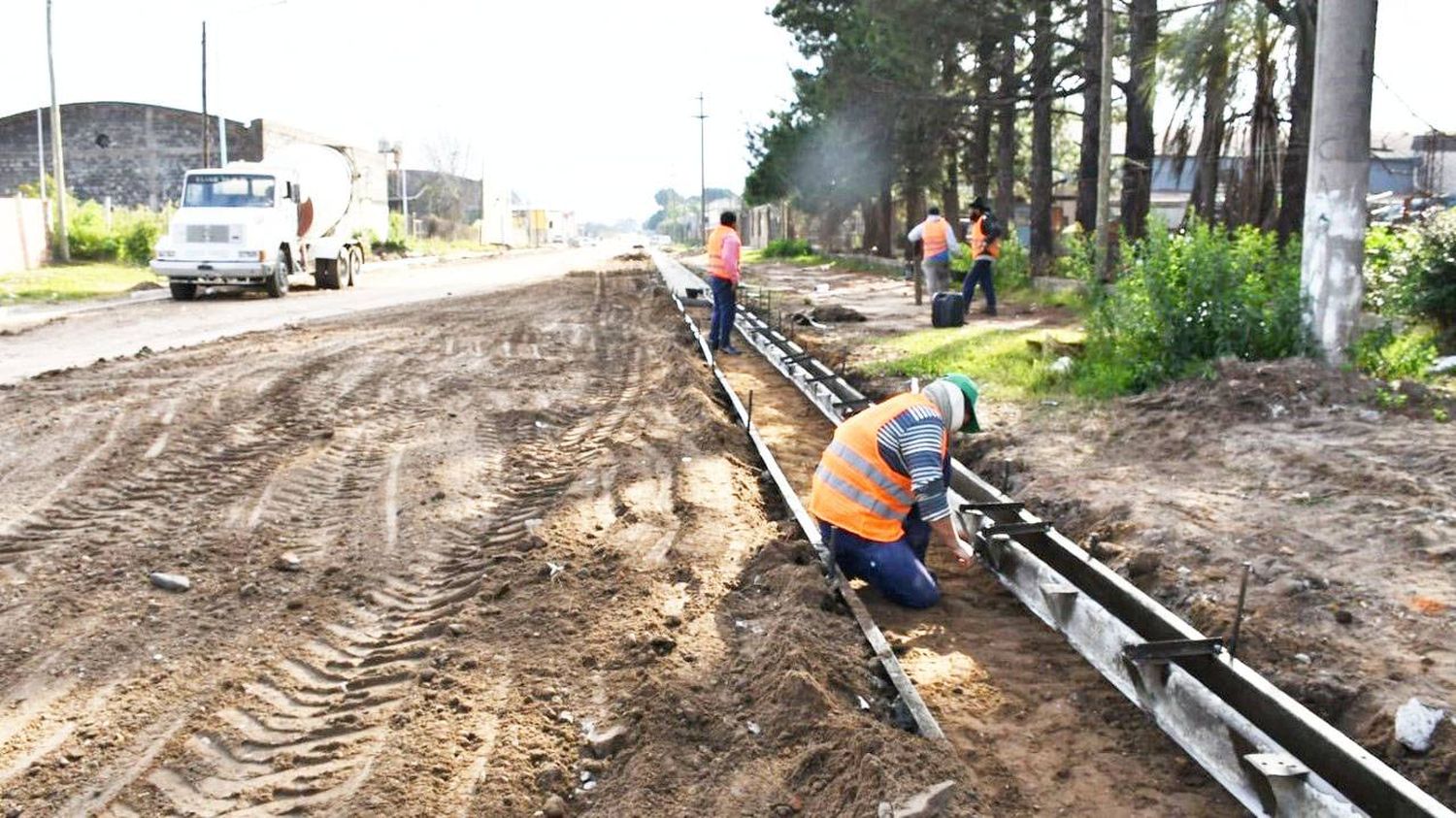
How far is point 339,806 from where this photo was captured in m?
3.56

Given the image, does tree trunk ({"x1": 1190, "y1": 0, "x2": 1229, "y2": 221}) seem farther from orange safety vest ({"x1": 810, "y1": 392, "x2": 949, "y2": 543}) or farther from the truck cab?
the truck cab

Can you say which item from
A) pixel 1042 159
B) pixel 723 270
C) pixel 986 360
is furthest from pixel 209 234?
pixel 1042 159

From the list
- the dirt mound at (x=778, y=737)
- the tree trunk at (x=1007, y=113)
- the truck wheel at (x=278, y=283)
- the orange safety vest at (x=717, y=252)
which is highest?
the tree trunk at (x=1007, y=113)

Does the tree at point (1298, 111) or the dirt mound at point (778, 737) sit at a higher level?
the tree at point (1298, 111)

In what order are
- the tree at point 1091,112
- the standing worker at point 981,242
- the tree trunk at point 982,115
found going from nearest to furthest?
the standing worker at point 981,242, the tree at point 1091,112, the tree trunk at point 982,115

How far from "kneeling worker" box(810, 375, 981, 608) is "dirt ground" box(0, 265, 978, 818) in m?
0.32

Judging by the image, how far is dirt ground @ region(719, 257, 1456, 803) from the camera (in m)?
4.67

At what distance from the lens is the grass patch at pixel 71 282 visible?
23.4 metres

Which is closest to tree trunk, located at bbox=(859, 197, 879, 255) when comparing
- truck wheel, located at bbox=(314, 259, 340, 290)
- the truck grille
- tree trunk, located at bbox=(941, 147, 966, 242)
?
tree trunk, located at bbox=(941, 147, 966, 242)

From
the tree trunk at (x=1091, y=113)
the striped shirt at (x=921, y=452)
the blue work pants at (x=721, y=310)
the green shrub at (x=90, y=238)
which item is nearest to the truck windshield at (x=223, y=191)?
the green shrub at (x=90, y=238)

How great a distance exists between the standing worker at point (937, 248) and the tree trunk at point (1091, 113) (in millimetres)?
3226

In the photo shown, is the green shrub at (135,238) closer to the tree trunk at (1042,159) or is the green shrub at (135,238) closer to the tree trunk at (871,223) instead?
the tree trunk at (871,223)

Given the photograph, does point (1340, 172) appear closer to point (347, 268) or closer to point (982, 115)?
point (982, 115)

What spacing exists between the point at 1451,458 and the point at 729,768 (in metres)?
5.54
